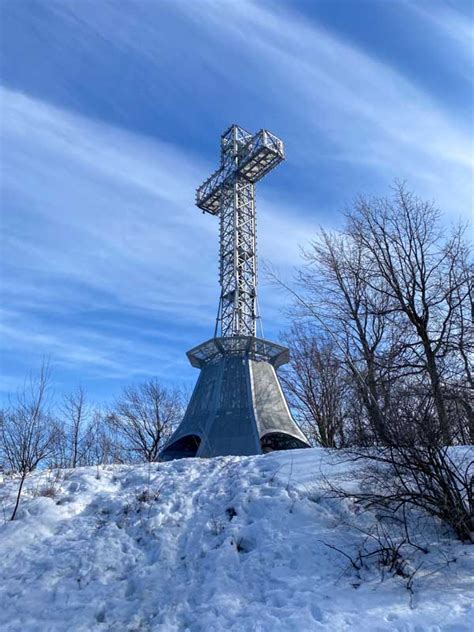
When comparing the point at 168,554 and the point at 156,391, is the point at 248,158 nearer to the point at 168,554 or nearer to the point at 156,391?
the point at 156,391

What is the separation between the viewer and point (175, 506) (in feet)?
21.4

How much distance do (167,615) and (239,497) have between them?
2314mm

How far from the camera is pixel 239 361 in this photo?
16.9 metres

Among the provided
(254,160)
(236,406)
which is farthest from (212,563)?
(254,160)

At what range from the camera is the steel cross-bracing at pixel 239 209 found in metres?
20.0

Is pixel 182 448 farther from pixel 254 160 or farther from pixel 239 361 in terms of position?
pixel 254 160

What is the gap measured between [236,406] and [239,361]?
6.84 feet

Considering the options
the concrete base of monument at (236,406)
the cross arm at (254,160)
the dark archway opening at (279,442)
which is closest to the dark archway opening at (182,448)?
the concrete base of monument at (236,406)

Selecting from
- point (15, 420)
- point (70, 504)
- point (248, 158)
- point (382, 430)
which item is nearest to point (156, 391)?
point (15, 420)

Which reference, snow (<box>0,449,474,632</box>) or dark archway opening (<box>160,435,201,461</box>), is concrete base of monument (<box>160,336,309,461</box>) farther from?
snow (<box>0,449,474,632</box>)

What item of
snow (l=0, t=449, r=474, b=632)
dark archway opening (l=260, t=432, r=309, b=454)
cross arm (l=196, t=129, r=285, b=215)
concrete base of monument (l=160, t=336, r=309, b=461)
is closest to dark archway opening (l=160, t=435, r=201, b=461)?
concrete base of monument (l=160, t=336, r=309, b=461)

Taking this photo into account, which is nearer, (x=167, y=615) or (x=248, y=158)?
(x=167, y=615)

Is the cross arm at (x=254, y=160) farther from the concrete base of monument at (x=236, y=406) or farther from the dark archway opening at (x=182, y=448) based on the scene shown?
the dark archway opening at (x=182, y=448)

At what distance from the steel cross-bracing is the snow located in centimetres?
1256
